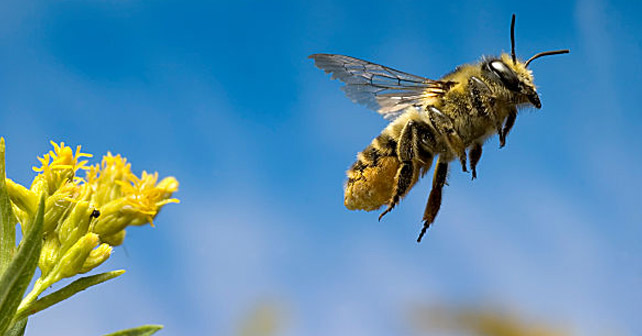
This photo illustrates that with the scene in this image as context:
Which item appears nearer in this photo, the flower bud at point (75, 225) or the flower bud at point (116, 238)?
the flower bud at point (75, 225)

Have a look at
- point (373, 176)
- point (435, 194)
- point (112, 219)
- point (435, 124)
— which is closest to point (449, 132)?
point (435, 124)

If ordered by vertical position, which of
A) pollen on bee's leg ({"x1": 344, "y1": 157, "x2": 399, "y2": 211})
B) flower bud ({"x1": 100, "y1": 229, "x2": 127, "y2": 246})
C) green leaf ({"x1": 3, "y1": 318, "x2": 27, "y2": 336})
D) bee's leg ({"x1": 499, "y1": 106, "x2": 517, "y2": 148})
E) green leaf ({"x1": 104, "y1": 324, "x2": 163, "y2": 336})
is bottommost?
green leaf ({"x1": 104, "y1": 324, "x2": 163, "y2": 336})

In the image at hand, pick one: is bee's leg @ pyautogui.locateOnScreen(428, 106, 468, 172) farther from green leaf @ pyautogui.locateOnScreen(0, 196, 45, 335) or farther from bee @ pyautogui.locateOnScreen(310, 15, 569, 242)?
green leaf @ pyautogui.locateOnScreen(0, 196, 45, 335)

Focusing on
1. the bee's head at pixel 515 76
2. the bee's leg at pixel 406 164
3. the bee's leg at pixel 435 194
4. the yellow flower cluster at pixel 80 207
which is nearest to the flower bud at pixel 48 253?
the yellow flower cluster at pixel 80 207

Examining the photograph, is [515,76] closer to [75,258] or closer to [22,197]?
[75,258]

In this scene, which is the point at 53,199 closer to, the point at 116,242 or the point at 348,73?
the point at 116,242

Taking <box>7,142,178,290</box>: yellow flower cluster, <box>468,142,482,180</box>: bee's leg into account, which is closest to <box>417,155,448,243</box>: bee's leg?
<box>468,142,482,180</box>: bee's leg

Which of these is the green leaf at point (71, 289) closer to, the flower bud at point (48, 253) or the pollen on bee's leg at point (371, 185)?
the flower bud at point (48, 253)
